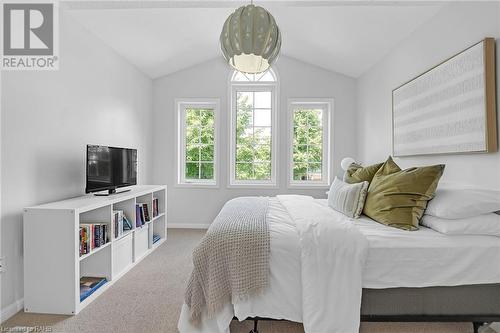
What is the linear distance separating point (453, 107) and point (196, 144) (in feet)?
11.7

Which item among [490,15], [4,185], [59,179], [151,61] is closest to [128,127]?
[151,61]

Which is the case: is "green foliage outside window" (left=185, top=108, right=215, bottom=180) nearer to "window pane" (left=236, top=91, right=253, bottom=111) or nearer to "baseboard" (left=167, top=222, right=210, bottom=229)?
"window pane" (left=236, top=91, right=253, bottom=111)

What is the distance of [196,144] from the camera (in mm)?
4953

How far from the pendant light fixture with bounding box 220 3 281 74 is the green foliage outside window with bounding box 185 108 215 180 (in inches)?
122

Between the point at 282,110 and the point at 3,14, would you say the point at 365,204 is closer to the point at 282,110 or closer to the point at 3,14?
the point at 282,110

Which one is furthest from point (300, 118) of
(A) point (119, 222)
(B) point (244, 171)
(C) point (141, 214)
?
(A) point (119, 222)

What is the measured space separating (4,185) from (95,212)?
75cm

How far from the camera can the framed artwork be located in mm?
1985

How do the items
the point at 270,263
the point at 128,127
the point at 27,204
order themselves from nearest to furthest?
the point at 270,263
the point at 27,204
the point at 128,127

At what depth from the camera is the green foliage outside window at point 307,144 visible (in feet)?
15.9

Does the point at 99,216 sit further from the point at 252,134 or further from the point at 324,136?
the point at 324,136

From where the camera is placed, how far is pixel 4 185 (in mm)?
2131

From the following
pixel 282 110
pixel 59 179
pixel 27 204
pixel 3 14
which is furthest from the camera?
pixel 282 110

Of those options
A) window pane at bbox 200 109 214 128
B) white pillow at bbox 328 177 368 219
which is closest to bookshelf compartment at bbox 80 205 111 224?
white pillow at bbox 328 177 368 219
